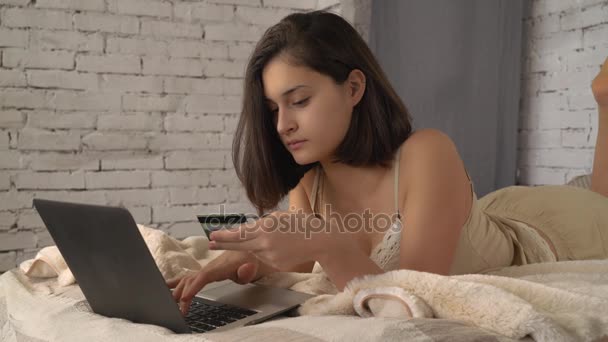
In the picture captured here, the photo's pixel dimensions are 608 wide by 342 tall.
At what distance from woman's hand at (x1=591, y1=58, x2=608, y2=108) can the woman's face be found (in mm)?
1165

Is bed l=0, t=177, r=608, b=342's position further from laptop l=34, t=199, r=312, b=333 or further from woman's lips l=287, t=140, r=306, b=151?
woman's lips l=287, t=140, r=306, b=151

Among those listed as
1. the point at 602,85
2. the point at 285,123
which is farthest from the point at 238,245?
the point at 602,85

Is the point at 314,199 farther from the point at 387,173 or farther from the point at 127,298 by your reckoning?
the point at 127,298

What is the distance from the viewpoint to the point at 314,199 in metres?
1.51

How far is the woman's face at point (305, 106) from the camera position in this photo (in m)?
1.24

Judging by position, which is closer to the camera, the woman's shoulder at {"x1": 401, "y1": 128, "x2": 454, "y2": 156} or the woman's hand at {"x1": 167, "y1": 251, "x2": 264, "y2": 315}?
the woman's hand at {"x1": 167, "y1": 251, "x2": 264, "y2": 315}

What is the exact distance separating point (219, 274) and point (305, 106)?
371mm

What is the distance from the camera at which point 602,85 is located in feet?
6.73

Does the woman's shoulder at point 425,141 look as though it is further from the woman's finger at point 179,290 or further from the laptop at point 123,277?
the woman's finger at point 179,290

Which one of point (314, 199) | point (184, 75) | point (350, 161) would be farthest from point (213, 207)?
point (350, 161)

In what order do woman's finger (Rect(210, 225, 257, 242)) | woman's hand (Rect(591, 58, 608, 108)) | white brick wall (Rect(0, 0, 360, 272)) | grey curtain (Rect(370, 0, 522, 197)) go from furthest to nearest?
grey curtain (Rect(370, 0, 522, 197)) → white brick wall (Rect(0, 0, 360, 272)) → woman's hand (Rect(591, 58, 608, 108)) → woman's finger (Rect(210, 225, 257, 242))

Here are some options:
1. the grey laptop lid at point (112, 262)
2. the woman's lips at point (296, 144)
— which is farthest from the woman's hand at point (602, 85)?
the grey laptop lid at point (112, 262)

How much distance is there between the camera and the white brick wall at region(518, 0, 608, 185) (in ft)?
8.71

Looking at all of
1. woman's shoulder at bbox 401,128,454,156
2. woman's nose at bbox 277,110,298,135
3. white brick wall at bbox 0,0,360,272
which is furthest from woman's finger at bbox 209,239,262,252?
white brick wall at bbox 0,0,360,272
